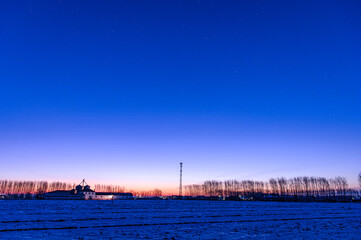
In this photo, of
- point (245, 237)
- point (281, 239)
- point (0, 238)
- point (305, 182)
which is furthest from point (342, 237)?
point (305, 182)

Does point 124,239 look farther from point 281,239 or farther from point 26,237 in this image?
point 281,239

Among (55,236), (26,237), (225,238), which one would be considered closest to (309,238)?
(225,238)

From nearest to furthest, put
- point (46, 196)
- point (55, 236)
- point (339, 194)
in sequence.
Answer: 1. point (55, 236)
2. point (46, 196)
3. point (339, 194)

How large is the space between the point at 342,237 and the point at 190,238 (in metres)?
8.80

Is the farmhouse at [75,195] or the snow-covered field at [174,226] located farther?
the farmhouse at [75,195]

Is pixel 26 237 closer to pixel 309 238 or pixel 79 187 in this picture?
pixel 309 238

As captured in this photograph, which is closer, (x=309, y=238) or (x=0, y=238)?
(x=0, y=238)

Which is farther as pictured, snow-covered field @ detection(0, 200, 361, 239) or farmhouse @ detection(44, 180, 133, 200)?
farmhouse @ detection(44, 180, 133, 200)

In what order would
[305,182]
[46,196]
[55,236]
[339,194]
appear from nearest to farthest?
1. [55,236]
2. [46,196]
3. [339,194]
4. [305,182]

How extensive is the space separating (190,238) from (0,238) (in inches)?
389

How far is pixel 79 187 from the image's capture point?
17950 centimetres

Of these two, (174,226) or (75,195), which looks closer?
(174,226)

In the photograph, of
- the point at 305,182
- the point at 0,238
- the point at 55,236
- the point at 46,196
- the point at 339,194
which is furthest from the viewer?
the point at 305,182

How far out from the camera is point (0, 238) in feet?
43.3
